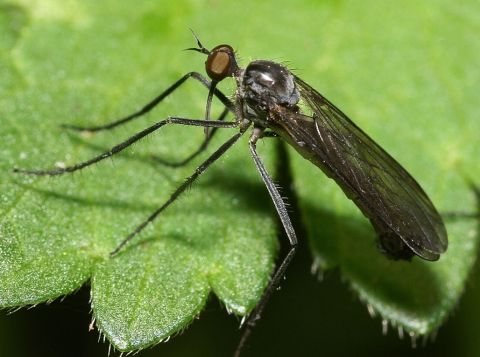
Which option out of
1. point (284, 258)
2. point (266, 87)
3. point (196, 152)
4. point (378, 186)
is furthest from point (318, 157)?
point (196, 152)

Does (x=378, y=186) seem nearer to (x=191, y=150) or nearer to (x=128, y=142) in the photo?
(x=191, y=150)

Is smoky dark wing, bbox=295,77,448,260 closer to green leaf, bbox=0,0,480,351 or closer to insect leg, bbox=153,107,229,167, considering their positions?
green leaf, bbox=0,0,480,351

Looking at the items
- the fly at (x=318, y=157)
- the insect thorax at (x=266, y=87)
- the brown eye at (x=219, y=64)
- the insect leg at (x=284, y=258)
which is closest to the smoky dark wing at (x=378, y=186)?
the fly at (x=318, y=157)

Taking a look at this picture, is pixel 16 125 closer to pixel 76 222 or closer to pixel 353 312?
pixel 76 222

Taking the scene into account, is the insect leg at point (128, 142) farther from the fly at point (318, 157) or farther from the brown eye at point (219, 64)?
the brown eye at point (219, 64)

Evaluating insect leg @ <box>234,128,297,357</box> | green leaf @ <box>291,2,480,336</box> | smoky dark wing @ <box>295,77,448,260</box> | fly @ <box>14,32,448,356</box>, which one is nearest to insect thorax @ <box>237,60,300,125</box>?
fly @ <box>14,32,448,356</box>

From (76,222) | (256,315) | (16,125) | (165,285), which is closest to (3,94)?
(16,125)

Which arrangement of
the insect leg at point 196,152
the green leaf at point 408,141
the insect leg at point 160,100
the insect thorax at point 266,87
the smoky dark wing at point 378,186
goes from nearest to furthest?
the smoky dark wing at point 378,186 → the insect thorax at point 266,87 → the green leaf at point 408,141 → the insect leg at point 160,100 → the insect leg at point 196,152
